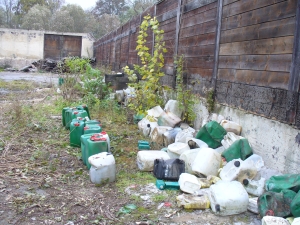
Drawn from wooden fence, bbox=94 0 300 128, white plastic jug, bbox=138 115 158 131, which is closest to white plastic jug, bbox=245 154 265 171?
wooden fence, bbox=94 0 300 128

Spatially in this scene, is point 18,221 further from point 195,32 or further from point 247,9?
point 195,32

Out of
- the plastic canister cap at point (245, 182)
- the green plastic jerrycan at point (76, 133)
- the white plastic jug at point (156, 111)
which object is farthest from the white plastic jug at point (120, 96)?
the plastic canister cap at point (245, 182)

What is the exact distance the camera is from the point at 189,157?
12.5ft

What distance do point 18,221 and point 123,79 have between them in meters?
7.06

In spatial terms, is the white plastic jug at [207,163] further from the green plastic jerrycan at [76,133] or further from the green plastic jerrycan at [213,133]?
the green plastic jerrycan at [76,133]

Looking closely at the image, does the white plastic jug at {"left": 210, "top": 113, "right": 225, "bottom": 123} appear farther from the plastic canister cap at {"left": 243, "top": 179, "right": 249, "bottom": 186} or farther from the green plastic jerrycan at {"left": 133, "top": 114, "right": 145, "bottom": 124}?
the green plastic jerrycan at {"left": 133, "top": 114, "right": 145, "bottom": 124}

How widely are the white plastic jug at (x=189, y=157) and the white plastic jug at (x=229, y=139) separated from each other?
0.43m

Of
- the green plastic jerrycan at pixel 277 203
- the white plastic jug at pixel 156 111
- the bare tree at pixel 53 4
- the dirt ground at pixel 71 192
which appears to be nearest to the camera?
the green plastic jerrycan at pixel 277 203

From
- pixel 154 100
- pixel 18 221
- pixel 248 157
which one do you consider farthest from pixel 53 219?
pixel 154 100

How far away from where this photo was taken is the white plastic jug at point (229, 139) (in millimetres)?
3920

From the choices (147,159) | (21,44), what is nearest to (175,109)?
(147,159)

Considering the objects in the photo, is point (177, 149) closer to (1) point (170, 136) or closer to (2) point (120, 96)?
(1) point (170, 136)

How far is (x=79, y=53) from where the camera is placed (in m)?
28.2

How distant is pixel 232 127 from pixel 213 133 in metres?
0.27
